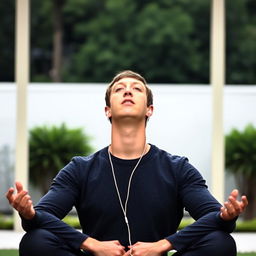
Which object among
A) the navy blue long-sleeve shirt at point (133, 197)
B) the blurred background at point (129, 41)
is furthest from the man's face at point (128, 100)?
the blurred background at point (129, 41)

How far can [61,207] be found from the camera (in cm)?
404

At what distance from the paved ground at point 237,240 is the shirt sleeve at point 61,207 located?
3.49 m

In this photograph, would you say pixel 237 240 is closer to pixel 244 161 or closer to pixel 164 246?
pixel 244 161

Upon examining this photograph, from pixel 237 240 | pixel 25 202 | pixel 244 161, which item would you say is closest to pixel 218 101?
pixel 244 161

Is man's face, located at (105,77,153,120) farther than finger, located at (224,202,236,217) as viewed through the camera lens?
Yes

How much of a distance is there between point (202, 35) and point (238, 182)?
17081 millimetres

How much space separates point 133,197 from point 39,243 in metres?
0.48

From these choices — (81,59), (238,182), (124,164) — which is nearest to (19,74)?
(238,182)

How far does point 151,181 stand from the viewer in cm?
408

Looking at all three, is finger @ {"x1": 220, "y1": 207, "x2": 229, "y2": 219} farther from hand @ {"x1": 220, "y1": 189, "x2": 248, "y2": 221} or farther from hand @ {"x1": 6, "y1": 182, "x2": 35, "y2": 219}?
hand @ {"x1": 6, "y1": 182, "x2": 35, "y2": 219}

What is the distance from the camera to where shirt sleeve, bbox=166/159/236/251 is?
3.87m

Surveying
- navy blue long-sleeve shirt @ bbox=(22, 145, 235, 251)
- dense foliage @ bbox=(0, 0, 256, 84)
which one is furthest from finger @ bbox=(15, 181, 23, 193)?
dense foliage @ bbox=(0, 0, 256, 84)

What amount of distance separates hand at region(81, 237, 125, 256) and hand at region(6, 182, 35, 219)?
26 cm

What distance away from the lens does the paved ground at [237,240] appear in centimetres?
755
